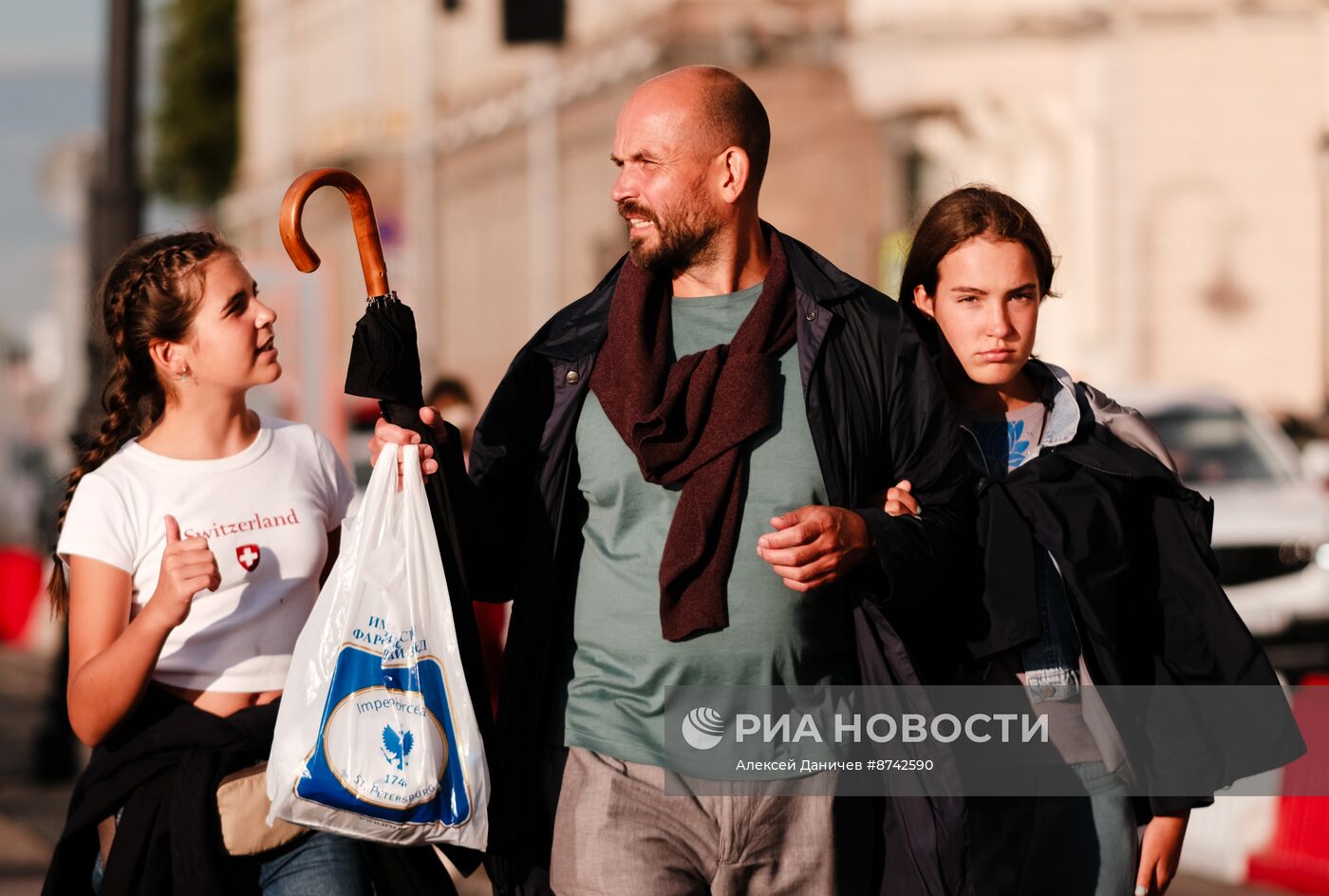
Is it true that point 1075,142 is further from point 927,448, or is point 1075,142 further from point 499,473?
point 499,473

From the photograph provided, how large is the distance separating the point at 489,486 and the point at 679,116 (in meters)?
0.76

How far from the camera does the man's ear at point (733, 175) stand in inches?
156

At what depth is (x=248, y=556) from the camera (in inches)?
162

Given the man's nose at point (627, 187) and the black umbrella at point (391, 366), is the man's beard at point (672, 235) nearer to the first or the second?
the man's nose at point (627, 187)

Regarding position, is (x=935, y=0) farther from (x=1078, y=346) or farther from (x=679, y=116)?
(x=679, y=116)

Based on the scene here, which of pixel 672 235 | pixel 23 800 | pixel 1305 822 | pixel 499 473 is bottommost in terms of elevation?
pixel 23 800

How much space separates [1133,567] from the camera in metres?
4.12

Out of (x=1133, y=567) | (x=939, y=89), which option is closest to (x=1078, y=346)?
(x=939, y=89)

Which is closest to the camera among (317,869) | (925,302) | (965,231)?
(317,869)

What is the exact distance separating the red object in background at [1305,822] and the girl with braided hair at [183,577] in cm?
502

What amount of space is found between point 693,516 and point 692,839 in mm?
570

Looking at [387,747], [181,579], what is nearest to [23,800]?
[181,579]

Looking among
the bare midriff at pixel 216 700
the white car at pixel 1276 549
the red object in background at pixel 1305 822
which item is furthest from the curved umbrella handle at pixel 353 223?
the white car at pixel 1276 549

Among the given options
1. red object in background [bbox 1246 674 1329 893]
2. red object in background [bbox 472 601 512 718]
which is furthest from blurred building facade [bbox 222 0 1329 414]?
red object in background [bbox 472 601 512 718]
